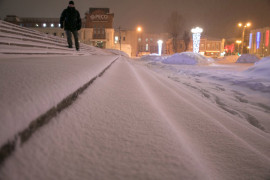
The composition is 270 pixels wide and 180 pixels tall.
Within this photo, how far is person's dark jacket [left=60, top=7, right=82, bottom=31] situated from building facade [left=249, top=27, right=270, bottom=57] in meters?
48.6

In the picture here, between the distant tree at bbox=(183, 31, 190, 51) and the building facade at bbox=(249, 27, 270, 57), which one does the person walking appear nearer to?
the distant tree at bbox=(183, 31, 190, 51)

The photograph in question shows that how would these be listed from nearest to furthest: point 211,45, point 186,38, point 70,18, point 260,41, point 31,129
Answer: point 31,129, point 70,18, point 260,41, point 186,38, point 211,45

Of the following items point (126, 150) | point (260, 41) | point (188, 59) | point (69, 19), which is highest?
point (260, 41)

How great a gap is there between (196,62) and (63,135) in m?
12.1

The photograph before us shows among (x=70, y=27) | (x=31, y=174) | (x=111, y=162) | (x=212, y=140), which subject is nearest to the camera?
(x=31, y=174)

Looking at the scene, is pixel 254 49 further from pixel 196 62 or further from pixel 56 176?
pixel 56 176

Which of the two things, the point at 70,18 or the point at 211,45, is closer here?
the point at 70,18

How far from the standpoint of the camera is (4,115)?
1.42 feet

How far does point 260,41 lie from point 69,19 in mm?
55928

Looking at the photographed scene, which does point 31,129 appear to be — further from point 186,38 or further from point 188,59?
point 186,38

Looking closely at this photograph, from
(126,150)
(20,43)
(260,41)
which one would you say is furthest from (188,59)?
(260,41)

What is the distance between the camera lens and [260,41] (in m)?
48.1

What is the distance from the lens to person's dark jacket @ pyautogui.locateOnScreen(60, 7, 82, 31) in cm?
535

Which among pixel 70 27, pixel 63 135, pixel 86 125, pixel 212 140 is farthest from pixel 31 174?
pixel 70 27
